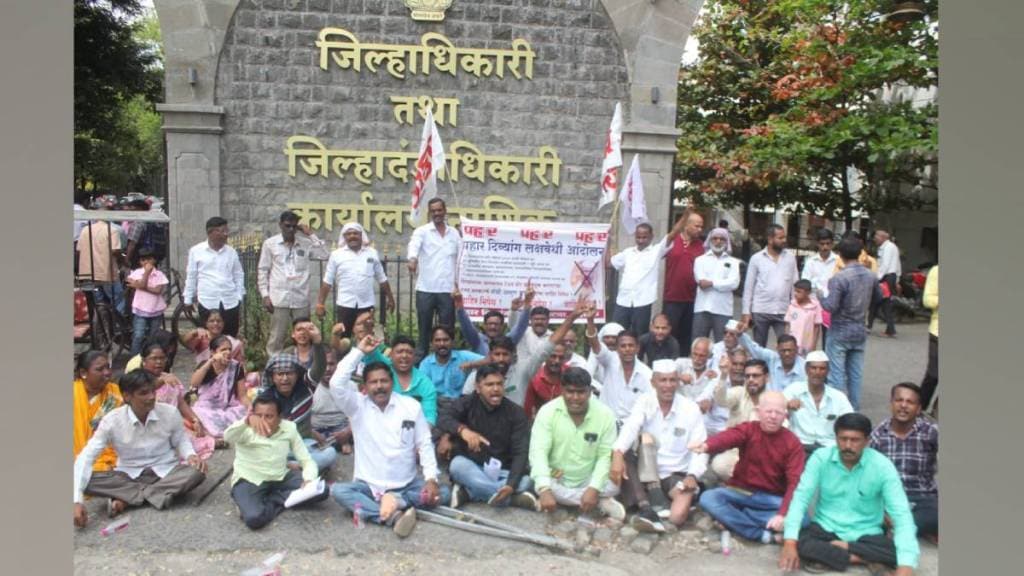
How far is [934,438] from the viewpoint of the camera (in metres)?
4.49

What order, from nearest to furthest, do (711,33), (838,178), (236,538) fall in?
(236,538)
(838,178)
(711,33)

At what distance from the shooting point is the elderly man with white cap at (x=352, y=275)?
258 inches

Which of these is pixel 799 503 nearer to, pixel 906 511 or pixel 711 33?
pixel 906 511

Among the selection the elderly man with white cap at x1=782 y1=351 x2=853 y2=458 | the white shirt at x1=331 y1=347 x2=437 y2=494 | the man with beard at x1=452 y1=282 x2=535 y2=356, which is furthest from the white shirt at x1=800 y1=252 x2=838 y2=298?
A: the white shirt at x1=331 y1=347 x2=437 y2=494

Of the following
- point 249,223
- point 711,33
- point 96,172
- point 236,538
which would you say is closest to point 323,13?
point 249,223

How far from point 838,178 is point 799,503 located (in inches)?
362

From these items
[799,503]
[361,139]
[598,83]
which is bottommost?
[799,503]

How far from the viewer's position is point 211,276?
6.53m

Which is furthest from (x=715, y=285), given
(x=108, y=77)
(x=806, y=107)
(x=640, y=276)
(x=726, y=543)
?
(x=108, y=77)

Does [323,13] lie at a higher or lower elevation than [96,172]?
higher

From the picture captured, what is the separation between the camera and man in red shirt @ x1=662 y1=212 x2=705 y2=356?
650 centimetres

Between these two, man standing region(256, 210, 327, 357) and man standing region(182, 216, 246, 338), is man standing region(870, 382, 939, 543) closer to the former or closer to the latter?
man standing region(256, 210, 327, 357)

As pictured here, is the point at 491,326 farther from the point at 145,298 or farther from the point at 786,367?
the point at 145,298

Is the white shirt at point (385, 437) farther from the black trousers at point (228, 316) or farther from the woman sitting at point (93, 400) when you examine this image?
the black trousers at point (228, 316)
